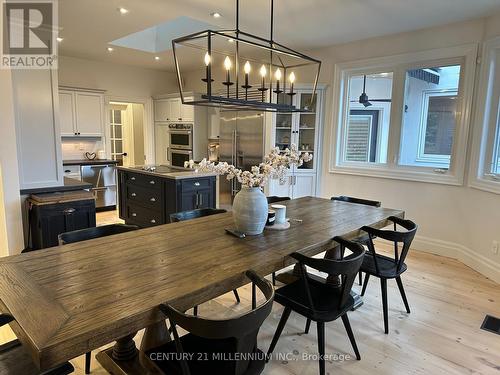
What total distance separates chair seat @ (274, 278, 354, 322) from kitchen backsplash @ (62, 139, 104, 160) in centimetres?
544

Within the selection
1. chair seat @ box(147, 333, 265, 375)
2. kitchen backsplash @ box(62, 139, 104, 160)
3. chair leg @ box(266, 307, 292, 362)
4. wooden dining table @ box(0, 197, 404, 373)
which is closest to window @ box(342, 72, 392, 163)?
wooden dining table @ box(0, 197, 404, 373)

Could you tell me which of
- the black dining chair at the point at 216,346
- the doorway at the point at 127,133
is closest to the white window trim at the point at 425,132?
the black dining chair at the point at 216,346

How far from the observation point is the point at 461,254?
13.1ft

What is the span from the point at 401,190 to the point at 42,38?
180 inches

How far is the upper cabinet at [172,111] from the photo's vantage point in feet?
21.3

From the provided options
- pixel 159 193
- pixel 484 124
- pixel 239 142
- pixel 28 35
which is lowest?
pixel 159 193

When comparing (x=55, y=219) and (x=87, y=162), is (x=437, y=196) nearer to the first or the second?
(x=55, y=219)

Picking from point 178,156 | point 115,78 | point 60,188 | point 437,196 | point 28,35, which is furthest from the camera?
point 178,156

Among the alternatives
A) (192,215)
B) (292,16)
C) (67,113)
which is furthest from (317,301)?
(67,113)

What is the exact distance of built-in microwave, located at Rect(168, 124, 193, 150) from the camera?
21.4 ft

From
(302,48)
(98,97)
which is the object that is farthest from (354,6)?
(98,97)

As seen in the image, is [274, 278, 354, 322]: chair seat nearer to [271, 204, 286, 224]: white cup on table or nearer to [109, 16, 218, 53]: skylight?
[271, 204, 286, 224]: white cup on table

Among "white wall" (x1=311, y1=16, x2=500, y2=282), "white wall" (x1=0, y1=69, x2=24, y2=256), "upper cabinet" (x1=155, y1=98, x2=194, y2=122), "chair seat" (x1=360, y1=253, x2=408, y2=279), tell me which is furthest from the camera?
"upper cabinet" (x1=155, y1=98, x2=194, y2=122)

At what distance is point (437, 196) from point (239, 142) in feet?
10.1
